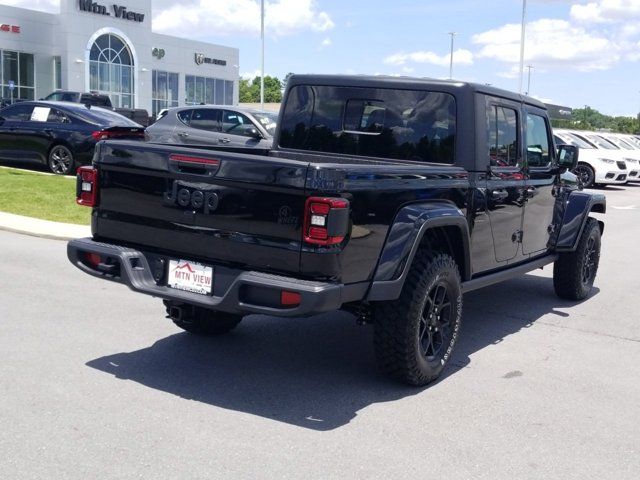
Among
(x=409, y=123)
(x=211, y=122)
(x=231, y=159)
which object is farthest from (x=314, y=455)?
(x=211, y=122)

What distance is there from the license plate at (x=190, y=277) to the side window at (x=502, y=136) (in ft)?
7.92

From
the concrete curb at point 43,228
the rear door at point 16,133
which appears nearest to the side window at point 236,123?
the rear door at point 16,133

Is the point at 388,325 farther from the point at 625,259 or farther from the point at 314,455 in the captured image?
the point at 625,259

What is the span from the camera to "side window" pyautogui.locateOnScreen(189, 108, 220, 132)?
15023 mm

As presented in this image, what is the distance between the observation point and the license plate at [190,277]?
4594 millimetres

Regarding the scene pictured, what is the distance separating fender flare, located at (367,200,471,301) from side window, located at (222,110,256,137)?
32.6 ft

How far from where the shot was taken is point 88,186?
5.22 metres

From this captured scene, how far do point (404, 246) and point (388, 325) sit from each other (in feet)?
1.65

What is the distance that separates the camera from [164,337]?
5.98 metres

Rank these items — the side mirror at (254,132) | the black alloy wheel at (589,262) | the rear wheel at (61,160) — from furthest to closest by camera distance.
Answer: the rear wheel at (61,160) < the side mirror at (254,132) < the black alloy wheel at (589,262)

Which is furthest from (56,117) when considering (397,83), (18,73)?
(18,73)

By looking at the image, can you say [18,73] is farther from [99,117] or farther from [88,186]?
[88,186]

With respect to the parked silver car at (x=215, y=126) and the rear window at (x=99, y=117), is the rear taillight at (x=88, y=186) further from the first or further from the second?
the rear window at (x=99, y=117)

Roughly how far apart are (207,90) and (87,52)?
15.0 meters
